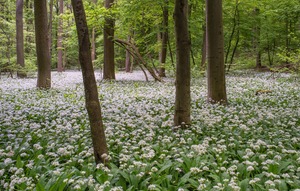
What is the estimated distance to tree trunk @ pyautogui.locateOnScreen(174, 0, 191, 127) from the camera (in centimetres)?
596

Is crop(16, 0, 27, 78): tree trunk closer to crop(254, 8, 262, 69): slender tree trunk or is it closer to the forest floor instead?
the forest floor

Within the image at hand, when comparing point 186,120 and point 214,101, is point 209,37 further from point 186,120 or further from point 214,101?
point 186,120

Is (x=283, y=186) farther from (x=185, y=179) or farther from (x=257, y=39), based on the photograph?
(x=257, y=39)

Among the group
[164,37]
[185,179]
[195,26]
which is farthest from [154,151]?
[164,37]

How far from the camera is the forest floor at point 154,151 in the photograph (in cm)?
344

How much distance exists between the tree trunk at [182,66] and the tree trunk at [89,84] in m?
2.43

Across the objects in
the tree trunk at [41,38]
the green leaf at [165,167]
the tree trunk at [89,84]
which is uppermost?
the tree trunk at [41,38]

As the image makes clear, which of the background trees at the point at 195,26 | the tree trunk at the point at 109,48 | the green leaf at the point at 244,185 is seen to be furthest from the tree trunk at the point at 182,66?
the tree trunk at the point at 109,48

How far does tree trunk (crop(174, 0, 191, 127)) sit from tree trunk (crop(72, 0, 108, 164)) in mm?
2426

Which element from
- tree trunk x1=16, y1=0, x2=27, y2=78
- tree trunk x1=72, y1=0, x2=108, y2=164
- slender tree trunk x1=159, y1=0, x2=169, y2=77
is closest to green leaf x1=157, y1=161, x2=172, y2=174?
tree trunk x1=72, y1=0, x2=108, y2=164

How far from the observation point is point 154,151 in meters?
4.57

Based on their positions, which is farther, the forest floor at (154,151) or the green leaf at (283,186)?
the forest floor at (154,151)

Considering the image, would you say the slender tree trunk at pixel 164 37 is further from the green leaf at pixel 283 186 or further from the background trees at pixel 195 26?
the green leaf at pixel 283 186

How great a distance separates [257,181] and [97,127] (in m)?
2.29
